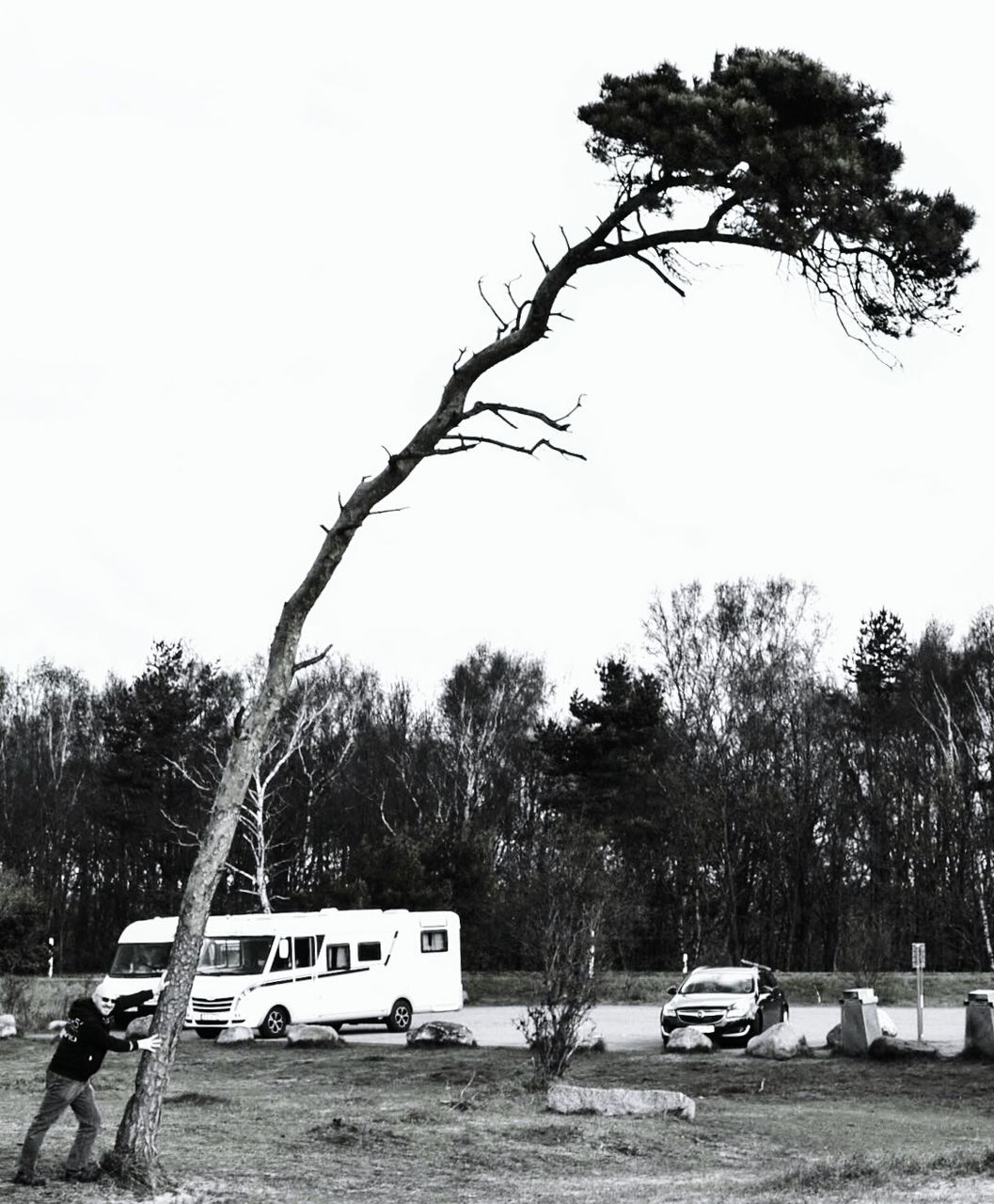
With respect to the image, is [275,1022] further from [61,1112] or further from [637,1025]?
[61,1112]

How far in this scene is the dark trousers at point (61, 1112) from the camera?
34.5 feet

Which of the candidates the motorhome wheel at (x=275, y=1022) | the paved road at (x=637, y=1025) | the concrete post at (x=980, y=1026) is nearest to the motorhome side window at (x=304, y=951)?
the motorhome wheel at (x=275, y=1022)

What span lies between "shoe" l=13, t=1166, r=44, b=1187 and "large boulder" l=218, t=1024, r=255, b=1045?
18.1 meters

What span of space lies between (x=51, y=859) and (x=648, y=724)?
2488 cm

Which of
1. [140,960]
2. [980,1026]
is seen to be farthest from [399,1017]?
[980,1026]

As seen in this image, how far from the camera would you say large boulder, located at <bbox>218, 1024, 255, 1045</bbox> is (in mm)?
28281

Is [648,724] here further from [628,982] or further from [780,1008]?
[780,1008]

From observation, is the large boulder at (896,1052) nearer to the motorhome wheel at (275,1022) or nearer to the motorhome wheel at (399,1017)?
the motorhome wheel at (275,1022)

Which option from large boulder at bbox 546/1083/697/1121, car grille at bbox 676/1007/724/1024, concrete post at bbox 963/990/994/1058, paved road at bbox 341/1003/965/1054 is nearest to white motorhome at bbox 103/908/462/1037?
paved road at bbox 341/1003/965/1054

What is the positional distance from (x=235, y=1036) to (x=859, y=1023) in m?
11.2

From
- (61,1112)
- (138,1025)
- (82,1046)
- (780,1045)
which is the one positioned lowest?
(138,1025)

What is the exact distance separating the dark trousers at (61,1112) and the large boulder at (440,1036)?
1551cm

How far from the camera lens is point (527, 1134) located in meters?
14.0

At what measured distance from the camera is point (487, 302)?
38.3 ft
